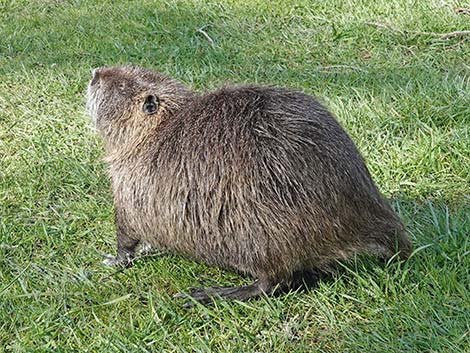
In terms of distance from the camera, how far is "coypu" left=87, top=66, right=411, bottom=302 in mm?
2266

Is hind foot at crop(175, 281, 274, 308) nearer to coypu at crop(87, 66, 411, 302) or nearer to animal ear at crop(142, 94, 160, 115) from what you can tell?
coypu at crop(87, 66, 411, 302)

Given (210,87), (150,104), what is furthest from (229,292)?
(210,87)

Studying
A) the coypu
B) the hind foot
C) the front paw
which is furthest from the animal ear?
the hind foot

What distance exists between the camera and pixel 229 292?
2.46 meters

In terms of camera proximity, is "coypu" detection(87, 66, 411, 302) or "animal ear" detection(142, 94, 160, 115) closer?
"coypu" detection(87, 66, 411, 302)

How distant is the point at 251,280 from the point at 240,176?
0.49 meters

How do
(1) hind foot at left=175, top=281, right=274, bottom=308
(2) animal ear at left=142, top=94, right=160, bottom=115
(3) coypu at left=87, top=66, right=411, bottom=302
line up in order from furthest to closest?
(2) animal ear at left=142, top=94, right=160, bottom=115 < (1) hind foot at left=175, top=281, right=274, bottom=308 < (3) coypu at left=87, top=66, right=411, bottom=302

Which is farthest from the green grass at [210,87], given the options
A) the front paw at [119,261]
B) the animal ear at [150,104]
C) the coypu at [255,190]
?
the animal ear at [150,104]

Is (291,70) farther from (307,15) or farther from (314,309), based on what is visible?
(314,309)

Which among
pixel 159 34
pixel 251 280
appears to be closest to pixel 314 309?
pixel 251 280

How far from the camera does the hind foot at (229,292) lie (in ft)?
7.90

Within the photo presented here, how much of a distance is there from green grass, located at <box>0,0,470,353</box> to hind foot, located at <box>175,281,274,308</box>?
1.5 inches

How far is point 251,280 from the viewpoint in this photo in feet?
8.48

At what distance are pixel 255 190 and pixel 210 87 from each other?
1.89 m
